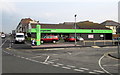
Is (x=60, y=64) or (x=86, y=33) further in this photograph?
(x=86, y=33)

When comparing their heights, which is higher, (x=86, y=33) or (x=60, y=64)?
(x=86, y=33)

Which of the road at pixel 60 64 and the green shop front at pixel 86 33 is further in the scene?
the green shop front at pixel 86 33

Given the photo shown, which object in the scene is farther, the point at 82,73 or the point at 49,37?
the point at 49,37

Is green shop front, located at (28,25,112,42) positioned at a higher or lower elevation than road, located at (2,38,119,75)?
higher

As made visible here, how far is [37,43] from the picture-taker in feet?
94.9

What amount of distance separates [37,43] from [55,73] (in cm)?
2069

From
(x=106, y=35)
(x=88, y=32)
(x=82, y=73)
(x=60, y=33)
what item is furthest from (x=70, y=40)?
(x=82, y=73)

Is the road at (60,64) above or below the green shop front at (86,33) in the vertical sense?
below

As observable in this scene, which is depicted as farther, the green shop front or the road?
the green shop front

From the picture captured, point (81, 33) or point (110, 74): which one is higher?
point (81, 33)

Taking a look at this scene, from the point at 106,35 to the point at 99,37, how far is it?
280cm

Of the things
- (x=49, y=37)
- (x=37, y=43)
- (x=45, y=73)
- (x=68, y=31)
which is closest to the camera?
(x=45, y=73)

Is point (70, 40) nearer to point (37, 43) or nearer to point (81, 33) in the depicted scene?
point (81, 33)

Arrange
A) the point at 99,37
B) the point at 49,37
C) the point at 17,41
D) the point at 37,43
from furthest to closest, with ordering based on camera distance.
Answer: the point at 99,37, the point at 49,37, the point at 17,41, the point at 37,43
